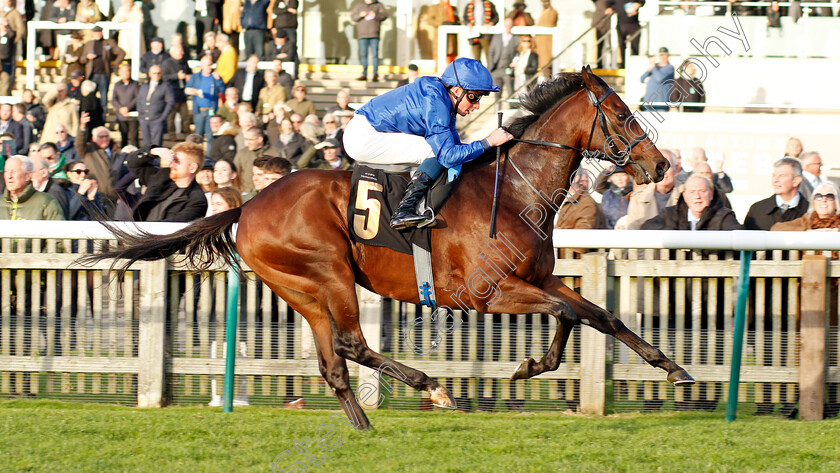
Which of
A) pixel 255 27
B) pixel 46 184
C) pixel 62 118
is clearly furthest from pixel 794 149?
pixel 62 118

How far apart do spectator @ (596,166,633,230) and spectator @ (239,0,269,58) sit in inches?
228

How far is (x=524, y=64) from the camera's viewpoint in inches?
428

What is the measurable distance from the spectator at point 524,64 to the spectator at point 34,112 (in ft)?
17.0

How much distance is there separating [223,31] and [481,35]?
11.0 ft

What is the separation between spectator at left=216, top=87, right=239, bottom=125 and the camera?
10.3 meters

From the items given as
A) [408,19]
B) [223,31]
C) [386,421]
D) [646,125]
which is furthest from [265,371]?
[408,19]

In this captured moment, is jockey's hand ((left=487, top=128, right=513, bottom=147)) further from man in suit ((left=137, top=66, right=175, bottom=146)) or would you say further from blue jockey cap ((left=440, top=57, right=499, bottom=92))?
man in suit ((left=137, top=66, right=175, bottom=146))

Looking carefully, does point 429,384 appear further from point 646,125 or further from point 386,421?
point 646,125

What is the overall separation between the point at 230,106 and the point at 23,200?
4252 mm

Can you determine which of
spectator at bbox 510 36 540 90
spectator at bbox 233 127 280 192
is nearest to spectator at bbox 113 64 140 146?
spectator at bbox 233 127 280 192

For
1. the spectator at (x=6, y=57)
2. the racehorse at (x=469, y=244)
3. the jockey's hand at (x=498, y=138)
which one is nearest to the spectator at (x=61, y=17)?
the spectator at (x=6, y=57)

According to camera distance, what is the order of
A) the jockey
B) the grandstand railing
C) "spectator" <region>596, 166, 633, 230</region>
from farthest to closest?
"spectator" <region>596, 166, 633, 230</region>
the grandstand railing
the jockey

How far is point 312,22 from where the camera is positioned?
14.4 m

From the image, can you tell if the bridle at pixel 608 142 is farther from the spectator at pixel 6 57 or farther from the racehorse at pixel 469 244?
the spectator at pixel 6 57
